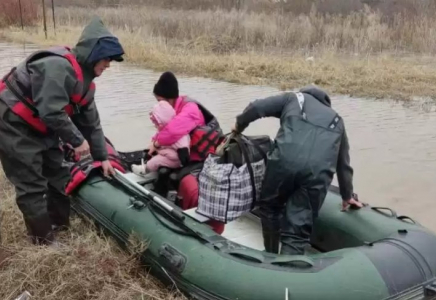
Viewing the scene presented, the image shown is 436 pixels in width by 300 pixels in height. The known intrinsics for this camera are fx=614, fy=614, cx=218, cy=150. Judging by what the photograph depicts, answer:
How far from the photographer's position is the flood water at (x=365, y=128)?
5.46m

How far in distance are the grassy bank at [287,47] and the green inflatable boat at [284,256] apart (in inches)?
239

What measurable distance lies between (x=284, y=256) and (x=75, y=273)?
111 cm

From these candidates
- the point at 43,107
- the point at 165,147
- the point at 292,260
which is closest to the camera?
the point at 292,260

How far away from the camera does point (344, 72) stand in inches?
408

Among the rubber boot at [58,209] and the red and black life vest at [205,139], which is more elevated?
the red and black life vest at [205,139]

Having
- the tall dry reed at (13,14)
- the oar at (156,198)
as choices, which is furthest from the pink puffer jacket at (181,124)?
the tall dry reed at (13,14)

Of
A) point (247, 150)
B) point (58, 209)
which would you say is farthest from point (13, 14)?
point (247, 150)

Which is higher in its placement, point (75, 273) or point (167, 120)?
point (167, 120)

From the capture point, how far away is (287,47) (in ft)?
43.7

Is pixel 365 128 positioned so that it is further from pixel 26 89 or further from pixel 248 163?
pixel 26 89

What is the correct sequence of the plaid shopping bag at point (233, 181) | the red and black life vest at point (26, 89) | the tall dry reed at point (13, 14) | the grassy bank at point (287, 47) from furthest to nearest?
the tall dry reed at point (13, 14), the grassy bank at point (287, 47), the plaid shopping bag at point (233, 181), the red and black life vest at point (26, 89)

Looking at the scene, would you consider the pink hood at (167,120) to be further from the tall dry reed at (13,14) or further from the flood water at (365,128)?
the tall dry reed at (13,14)

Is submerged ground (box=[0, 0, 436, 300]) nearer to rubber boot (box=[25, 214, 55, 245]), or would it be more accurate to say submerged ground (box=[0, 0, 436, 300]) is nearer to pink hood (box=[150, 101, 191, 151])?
rubber boot (box=[25, 214, 55, 245])

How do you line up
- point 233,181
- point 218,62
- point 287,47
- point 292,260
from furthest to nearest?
point 287,47 → point 218,62 → point 233,181 → point 292,260
